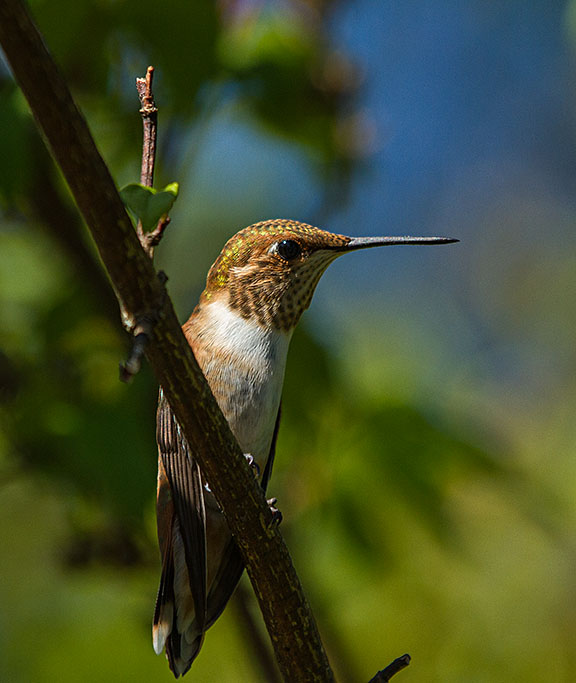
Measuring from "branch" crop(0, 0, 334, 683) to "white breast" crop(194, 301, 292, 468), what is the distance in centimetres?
81

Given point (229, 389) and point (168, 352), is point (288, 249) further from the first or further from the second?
point (168, 352)

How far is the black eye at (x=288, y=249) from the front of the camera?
2.67 meters

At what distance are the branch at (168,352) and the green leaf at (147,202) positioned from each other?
82mm

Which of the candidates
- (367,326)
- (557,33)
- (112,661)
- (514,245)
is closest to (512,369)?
(367,326)

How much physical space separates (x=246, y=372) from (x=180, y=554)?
1.98 feet

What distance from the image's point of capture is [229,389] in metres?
2.58

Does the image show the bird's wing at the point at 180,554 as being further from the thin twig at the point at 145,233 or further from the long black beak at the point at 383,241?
the thin twig at the point at 145,233

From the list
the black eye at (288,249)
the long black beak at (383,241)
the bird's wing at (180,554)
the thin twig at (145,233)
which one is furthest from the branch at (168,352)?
the black eye at (288,249)

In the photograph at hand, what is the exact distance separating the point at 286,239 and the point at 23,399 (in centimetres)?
104

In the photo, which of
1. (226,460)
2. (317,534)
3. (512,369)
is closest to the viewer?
(226,460)

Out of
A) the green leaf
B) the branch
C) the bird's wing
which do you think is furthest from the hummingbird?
the green leaf

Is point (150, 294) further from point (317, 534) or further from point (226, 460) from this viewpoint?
point (317, 534)

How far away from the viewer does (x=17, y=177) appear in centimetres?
235

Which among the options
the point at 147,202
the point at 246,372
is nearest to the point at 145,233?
the point at 147,202
